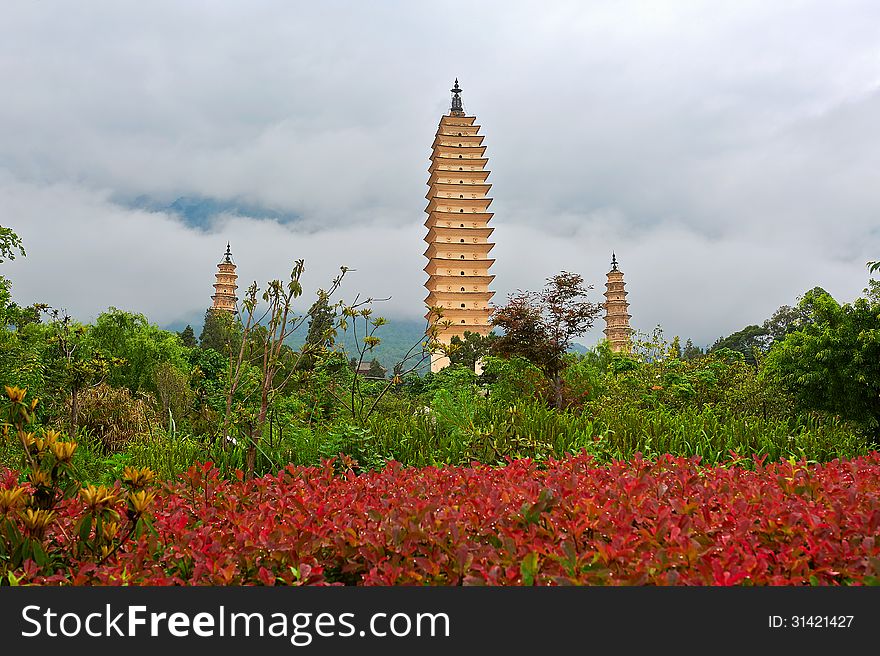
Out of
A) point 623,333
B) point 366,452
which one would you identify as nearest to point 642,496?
point 366,452

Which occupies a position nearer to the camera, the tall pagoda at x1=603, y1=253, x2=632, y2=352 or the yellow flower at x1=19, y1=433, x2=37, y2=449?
the yellow flower at x1=19, y1=433, x2=37, y2=449

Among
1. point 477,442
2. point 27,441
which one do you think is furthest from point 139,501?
point 477,442

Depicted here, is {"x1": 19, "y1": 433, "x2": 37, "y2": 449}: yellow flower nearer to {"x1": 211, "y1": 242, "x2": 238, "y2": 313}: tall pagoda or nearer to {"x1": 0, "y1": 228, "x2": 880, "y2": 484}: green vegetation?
{"x1": 0, "y1": 228, "x2": 880, "y2": 484}: green vegetation

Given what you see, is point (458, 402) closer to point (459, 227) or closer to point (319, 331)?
point (319, 331)

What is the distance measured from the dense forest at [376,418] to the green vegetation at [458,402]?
1.1 inches

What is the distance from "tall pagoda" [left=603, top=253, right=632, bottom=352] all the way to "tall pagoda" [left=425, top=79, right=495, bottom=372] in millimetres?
14764

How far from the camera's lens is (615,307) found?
165 ft

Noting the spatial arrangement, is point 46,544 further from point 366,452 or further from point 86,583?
point 366,452

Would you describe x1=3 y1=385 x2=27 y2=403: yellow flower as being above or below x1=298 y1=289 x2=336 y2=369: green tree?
below

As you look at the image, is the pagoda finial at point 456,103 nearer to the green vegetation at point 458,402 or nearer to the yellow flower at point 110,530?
the green vegetation at point 458,402

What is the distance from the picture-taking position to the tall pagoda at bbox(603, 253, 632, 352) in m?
49.8

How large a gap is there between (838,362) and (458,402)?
3990 mm

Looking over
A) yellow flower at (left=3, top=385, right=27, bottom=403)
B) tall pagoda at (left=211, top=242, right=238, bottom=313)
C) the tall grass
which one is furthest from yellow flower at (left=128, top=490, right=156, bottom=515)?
tall pagoda at (left=211, top=242, right=238, bottom=313)

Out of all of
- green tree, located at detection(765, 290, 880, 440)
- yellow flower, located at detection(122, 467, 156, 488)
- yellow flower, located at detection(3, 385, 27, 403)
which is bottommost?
yellow flower, located at detection(122, 467, 156, 488)
